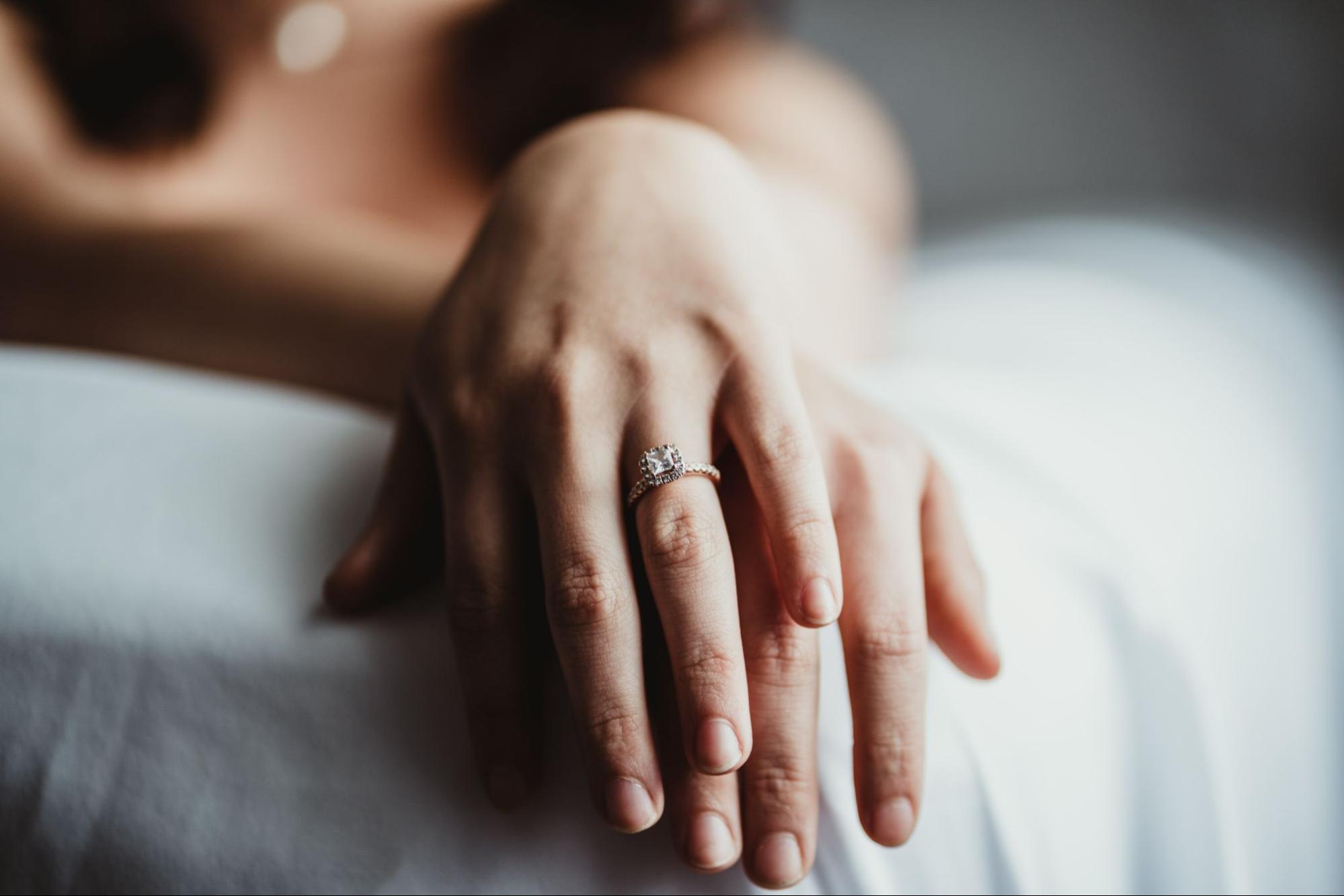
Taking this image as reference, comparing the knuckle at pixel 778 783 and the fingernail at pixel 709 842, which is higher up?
the knuckle at pixel 778 783

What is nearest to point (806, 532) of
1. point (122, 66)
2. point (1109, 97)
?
point (122, 66)

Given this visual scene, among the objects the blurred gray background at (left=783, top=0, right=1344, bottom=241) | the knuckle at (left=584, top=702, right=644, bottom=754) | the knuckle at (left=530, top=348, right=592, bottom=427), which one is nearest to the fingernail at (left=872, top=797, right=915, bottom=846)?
the knuckle at (left=584, top=702, right=644, bottom=754)

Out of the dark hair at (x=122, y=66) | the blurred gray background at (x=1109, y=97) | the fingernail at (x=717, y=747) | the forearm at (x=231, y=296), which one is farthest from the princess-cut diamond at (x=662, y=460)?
the blurred gray background at (x=1109, y=97)

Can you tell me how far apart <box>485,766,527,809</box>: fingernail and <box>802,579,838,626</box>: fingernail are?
130 millimetres

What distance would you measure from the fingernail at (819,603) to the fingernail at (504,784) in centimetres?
13

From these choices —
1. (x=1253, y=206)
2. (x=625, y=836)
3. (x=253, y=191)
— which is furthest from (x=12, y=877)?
(x=1253, y=206)

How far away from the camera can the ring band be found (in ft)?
1.18

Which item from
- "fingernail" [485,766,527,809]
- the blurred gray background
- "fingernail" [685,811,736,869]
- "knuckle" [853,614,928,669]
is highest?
the blurred gray background

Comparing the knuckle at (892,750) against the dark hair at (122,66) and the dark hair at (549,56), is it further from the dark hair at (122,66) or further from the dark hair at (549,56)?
the dark hair at (549,56)

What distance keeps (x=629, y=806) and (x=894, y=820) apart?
107mm

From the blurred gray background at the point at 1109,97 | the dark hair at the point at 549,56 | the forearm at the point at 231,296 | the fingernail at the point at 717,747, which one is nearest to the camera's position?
the fingernail at the point at 717,747

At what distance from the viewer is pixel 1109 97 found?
149cm

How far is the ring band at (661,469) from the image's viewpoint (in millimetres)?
359

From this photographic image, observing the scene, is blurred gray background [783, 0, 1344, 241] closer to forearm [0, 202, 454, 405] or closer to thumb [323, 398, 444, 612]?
forearm [0, 202, 454, 405]
